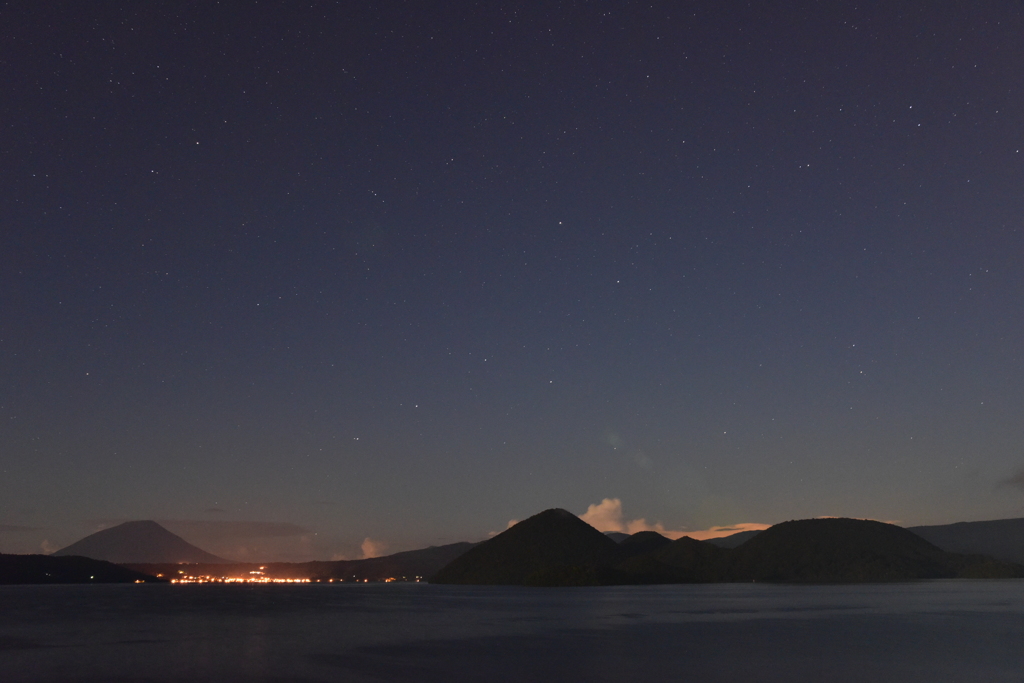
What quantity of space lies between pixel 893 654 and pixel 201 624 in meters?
73.7

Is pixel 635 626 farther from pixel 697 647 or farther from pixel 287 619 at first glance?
pixel 287 619

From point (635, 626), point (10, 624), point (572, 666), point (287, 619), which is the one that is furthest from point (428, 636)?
point (10, 624)

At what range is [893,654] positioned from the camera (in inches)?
2153

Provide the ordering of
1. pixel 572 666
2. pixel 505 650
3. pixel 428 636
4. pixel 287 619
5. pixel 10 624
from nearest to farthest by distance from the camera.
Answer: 1. pixel 572 666
2. pixel 505 650
3. pixel 428 636
4. pixel 10 624
5. pixel 287 619

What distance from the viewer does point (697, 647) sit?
6106 cm

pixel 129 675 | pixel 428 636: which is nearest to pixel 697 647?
pixel 428 636

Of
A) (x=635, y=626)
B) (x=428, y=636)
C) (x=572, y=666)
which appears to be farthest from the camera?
(x=635, y=626)

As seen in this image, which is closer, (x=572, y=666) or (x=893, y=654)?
(x=572, y=666)

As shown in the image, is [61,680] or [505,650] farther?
[505,650]

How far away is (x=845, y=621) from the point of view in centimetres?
8838

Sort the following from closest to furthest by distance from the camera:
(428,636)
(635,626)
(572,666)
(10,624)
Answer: (572,666) → (428,636) → (635,626) → (10,624)

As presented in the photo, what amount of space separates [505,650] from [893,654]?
26.1 m

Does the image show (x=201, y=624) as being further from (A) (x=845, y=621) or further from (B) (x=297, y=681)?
(A) (x=845, y=621)

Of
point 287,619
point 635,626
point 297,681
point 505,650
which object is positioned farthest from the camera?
point 287,619
